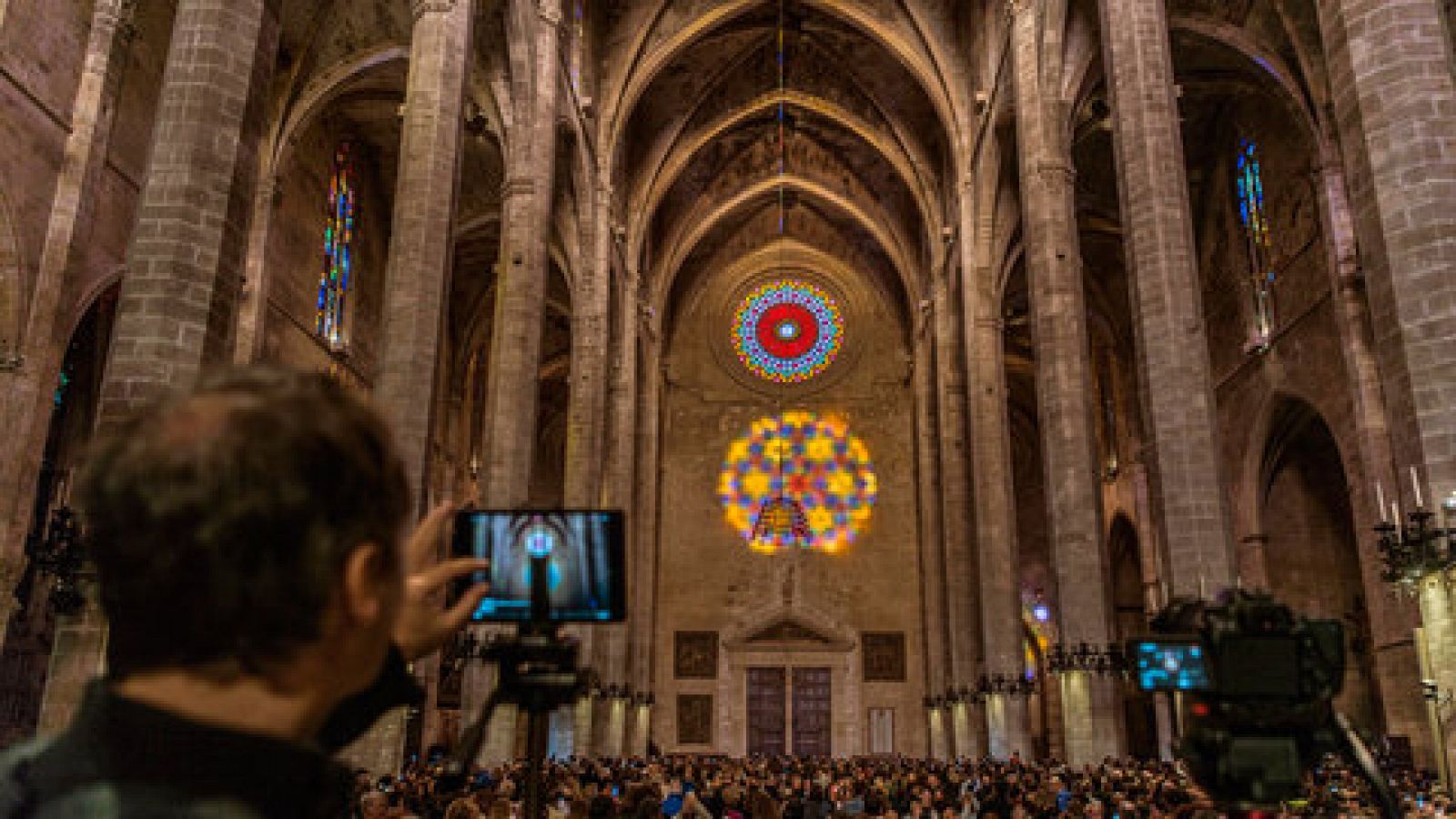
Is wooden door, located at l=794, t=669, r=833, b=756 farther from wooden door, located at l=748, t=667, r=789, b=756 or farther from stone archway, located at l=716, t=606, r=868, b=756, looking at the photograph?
wooden door, located at l=748, t=667, r=789, b=756

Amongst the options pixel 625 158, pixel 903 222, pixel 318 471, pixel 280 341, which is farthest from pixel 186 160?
pixel 903 222

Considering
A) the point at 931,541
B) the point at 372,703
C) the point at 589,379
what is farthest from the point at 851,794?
the point at 931,541

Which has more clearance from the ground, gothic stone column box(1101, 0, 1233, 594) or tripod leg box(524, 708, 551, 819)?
gothic stone column box(1101, 0, 1233, 594)

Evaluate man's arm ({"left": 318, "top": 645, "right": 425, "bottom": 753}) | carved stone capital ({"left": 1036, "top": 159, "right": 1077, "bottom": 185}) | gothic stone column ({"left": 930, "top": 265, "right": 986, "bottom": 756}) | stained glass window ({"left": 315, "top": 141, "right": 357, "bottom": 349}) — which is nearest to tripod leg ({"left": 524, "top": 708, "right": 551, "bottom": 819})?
man's arm ({"left": 318, "top": 645, "right": 425, "bottom": 753})

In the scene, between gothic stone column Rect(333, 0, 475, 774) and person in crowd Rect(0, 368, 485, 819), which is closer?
person in crowd Rect(0, 368, 485, 819)

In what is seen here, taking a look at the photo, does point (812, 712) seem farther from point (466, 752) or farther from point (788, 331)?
point (466, 752)

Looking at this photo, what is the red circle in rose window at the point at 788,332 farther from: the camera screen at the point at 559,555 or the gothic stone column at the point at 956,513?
the camera screen at the point at 559,555

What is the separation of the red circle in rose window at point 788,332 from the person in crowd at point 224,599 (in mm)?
34752

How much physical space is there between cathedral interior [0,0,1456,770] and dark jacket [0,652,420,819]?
1779 mm

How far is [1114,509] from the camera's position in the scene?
99.0 ft

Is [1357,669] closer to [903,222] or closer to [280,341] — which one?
[903,222]

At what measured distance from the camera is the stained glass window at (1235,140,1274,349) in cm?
2192

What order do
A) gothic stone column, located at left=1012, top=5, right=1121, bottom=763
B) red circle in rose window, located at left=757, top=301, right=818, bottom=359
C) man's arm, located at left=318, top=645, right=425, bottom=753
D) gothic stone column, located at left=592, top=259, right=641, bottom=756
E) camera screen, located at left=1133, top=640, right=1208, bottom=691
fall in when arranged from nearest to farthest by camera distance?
man's arm, located at left=318, top=645, right=425, bottom=753 < camera screen, located at left=1133, top=640, right=1208, bottom=691 < gothic stone column, located at left=1012, top=5, right=1121, bottom=763 < gothic stone column, located at left=592, top=259, right=641, bottom=756 < red circle in rose window, located at left=757, top=301, right=818, bottom=359

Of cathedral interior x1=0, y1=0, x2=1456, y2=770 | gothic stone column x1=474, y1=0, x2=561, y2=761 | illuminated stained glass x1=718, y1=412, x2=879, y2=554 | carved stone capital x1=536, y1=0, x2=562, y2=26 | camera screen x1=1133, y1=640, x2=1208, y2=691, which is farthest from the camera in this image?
illuminated stained glass x1=718, y1=412, x2=879, y2=554
